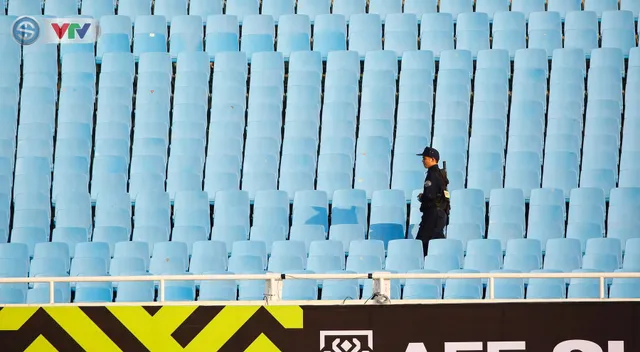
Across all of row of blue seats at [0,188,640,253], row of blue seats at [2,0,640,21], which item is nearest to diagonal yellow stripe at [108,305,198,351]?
row of blue seats at [0,188,640,253]

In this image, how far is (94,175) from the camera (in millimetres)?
9141

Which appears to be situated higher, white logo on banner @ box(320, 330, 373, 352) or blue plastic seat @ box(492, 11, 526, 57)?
blue plastic seat @ box(492, 11, 526, 57)

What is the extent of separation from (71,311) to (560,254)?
10.8 feet

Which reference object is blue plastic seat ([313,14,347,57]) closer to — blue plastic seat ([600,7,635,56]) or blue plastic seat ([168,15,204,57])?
blue plastic seat ([168,15,204,57])

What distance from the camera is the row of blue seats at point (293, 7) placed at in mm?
10203

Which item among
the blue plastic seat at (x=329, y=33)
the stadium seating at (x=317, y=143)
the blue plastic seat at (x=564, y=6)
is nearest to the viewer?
the stadium seating at (x=317, y=143)

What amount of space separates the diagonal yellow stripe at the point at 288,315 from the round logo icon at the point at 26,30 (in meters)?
4.80

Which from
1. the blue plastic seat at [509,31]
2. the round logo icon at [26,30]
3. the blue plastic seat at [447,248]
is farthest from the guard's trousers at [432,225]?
the round logo icon at [26,30]

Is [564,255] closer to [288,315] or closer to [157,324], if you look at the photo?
[288,315]

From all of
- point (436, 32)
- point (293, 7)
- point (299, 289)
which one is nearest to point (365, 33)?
point (436, 32)

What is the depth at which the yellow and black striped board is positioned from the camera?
609 centimetres

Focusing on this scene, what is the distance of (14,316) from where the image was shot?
6.16 metres

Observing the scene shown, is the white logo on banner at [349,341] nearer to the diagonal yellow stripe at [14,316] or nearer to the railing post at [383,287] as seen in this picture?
the railing post at [383,287]

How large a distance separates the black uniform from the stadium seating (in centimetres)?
27
